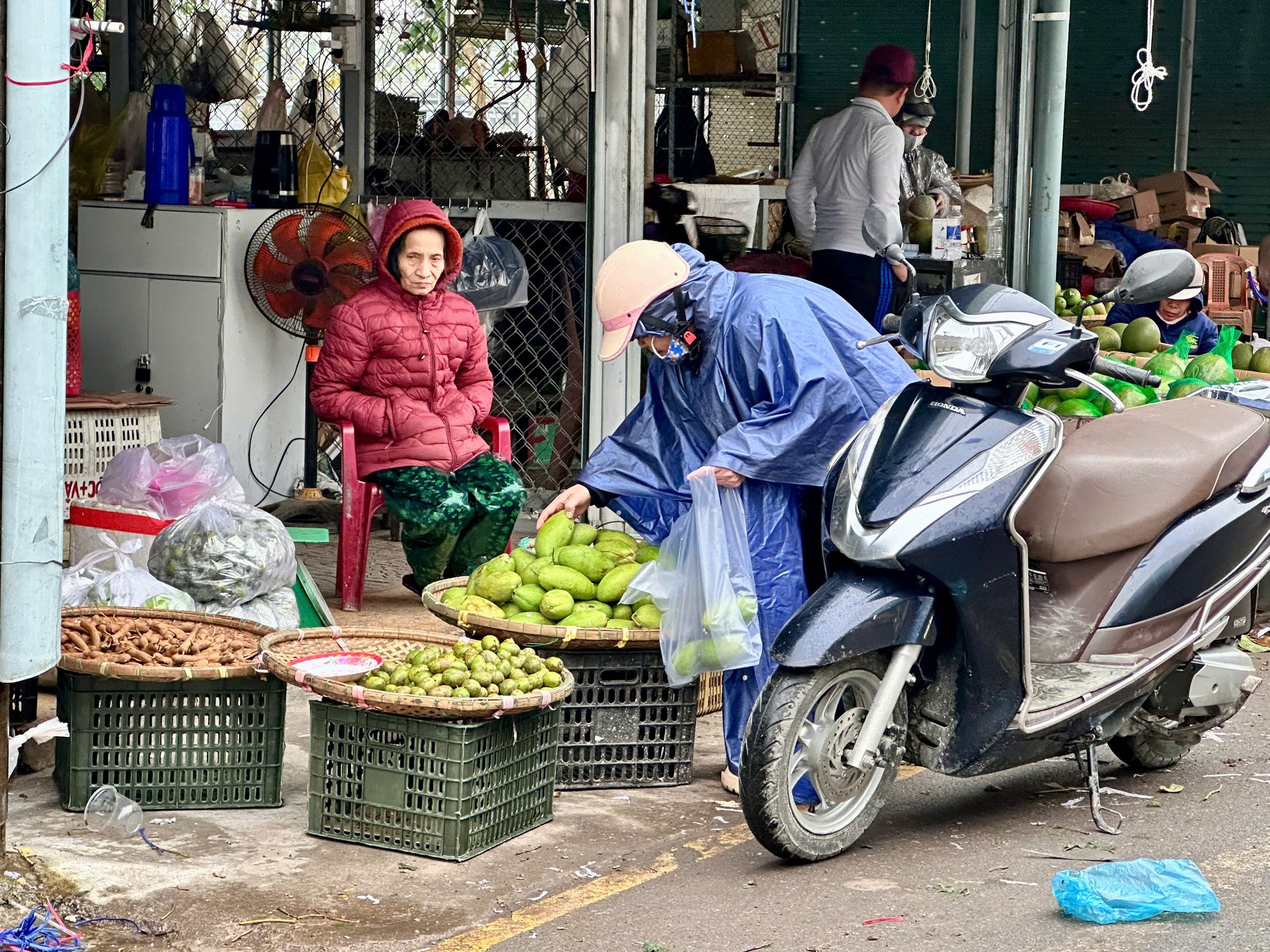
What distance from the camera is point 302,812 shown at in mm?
4219

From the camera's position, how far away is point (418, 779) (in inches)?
152

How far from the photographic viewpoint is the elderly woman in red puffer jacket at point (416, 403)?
20.2ft

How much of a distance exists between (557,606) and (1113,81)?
12.4 meters

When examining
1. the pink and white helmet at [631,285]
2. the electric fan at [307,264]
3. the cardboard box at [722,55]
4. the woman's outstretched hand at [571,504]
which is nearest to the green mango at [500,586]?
the woman's outstretched hand at [571,504]

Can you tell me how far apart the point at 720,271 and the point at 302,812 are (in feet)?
5.82

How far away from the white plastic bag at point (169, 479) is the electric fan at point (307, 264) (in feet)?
4.06

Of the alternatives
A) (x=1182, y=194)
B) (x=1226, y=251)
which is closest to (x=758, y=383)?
(x=1226, y=251)

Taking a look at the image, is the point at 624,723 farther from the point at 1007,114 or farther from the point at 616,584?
the point at 1007,114

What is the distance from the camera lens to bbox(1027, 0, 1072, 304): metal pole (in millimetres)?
6883

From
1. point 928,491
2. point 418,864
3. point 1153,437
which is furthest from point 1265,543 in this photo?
point 418,864

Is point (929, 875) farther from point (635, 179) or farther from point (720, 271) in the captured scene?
point (635, 179)

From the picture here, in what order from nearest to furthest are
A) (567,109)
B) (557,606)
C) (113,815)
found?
(113,815), (557,606), (567,109)

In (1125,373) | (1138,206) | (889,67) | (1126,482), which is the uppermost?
(889,67)

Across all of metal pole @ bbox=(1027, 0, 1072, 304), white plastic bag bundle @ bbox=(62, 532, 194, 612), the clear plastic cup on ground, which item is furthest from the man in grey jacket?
the clear plastic cup on ground
